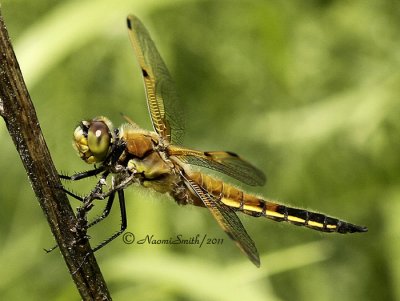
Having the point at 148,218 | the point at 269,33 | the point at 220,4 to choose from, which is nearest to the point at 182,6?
the point at 220,4

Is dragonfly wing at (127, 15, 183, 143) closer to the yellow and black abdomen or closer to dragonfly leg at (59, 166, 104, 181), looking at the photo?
the yellow and black abdomen

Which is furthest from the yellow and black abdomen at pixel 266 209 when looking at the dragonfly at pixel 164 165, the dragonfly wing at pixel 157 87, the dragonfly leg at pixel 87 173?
the dragonfly leg at pixel 87 173

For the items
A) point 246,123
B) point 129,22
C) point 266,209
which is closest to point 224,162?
point 266,209

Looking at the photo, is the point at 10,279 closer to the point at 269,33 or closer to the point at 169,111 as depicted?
the point at 169,111

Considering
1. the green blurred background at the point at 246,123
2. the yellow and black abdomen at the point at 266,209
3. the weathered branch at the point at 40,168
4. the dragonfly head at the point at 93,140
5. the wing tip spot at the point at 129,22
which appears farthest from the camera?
the green blurred background at the point at 246,123

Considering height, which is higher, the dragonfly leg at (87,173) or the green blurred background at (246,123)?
the dragonfly leg at (87,173)

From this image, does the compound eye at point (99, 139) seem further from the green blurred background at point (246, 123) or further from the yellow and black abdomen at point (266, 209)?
the green blurred background at point (246, 123)
